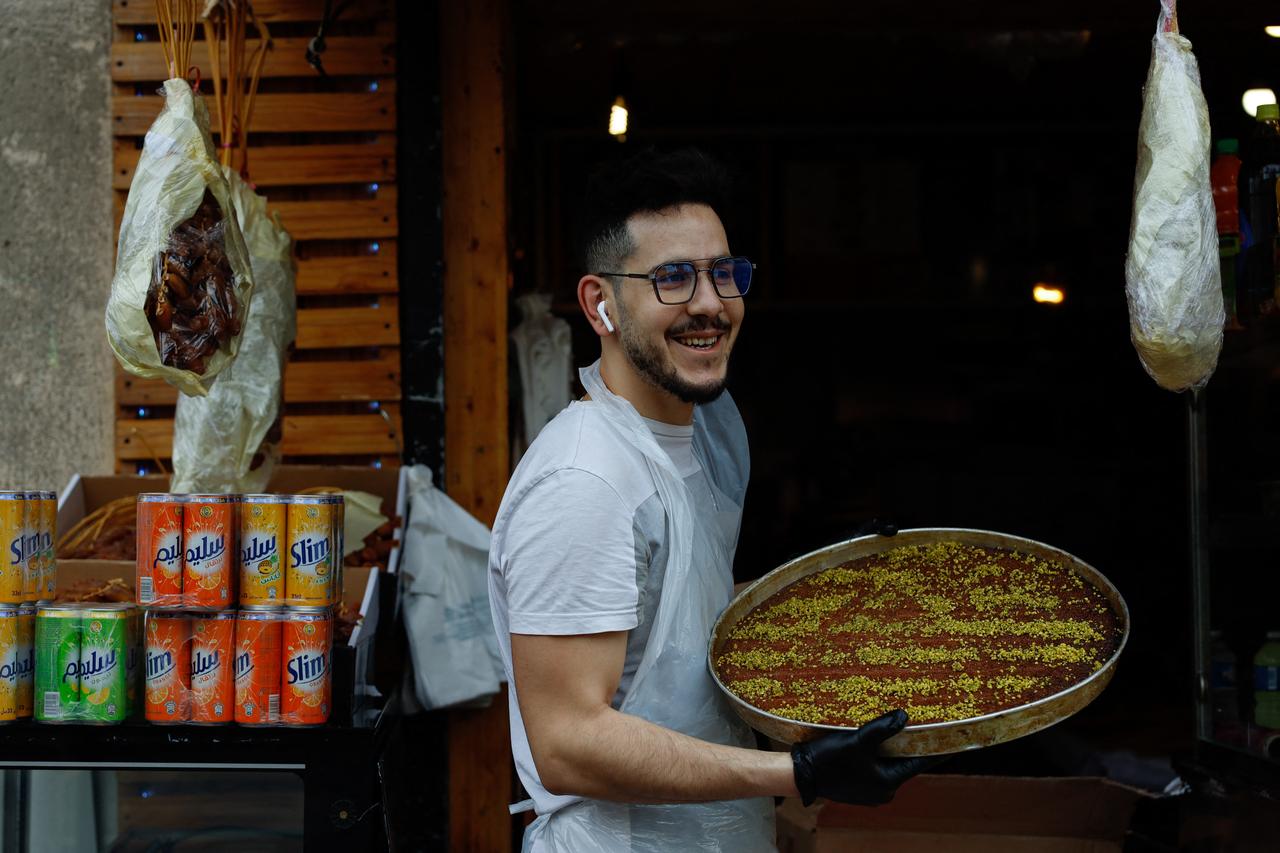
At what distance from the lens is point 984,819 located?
3320 mm

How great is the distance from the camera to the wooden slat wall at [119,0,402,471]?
3.94 meters

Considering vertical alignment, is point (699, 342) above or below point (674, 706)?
above

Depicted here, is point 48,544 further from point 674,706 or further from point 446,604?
point 674,706

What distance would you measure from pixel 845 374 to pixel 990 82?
1.80 m

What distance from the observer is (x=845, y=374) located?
6.92 meters

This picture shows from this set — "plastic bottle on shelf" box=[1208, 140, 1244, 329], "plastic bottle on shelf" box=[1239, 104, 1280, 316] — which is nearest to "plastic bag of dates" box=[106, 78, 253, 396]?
"plastic bottle on shelf" box=[1208, 140, 1244, 329]

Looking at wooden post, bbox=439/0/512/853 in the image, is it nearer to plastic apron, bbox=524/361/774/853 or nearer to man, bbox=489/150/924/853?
man, bbox=489/150/924/853

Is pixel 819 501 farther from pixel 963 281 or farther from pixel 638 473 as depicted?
pixel 638 473

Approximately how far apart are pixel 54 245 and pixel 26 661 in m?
1.81

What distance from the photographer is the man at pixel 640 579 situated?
1829mm

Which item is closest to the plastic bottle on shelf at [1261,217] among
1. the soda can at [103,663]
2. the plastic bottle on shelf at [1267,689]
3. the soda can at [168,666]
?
the plastic bottle on shelf at [1267,689]

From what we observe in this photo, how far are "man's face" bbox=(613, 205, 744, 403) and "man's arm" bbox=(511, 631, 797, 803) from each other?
1.55ft

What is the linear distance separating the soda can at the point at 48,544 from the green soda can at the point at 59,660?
111mm

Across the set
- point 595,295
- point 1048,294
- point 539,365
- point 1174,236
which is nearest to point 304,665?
point 595,295
